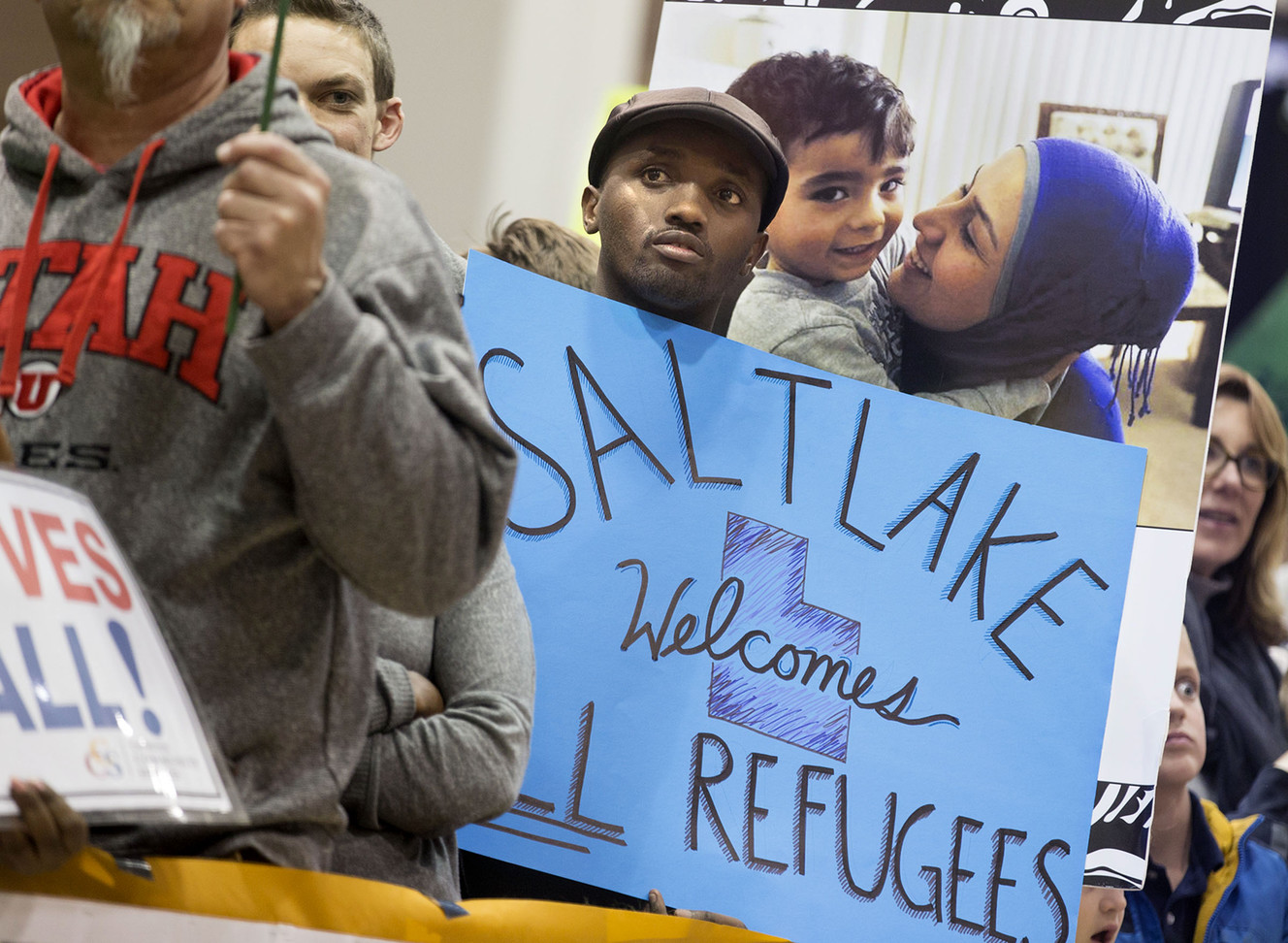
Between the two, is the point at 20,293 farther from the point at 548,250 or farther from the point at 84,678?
the point at 548,250

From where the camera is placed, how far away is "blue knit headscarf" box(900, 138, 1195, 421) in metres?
1.57

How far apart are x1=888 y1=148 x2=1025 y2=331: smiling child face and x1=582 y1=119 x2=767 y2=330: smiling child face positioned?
250mm

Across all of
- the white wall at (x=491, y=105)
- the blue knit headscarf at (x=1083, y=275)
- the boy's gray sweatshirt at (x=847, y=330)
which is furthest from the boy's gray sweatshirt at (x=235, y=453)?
the white wall at (x=491, y=105)

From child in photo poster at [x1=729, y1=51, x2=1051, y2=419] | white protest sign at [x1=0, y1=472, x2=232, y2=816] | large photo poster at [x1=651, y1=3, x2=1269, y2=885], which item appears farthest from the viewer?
child in photo poster at [x1=729, y1=51, x2=1051, y2=419]

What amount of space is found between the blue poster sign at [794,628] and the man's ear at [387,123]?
0.26 metres

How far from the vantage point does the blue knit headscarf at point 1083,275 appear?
1573mm

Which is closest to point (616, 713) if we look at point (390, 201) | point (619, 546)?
point (619, 546)

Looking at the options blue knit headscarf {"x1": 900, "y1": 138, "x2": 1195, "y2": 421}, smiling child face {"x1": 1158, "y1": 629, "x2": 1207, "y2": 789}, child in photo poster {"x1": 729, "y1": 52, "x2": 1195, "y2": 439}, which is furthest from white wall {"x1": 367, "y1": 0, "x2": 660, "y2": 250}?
smiling child face {"x1": 1158, "y1": 629, "x2": 1207, "y2": 789}

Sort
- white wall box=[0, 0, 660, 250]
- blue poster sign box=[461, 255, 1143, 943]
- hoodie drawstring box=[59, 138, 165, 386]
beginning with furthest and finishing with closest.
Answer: white wall box=[0, 0, 660, 250]
blue poster sign box=[461, 255, 1143, 943]
hoodie drawstring box=[59, 138, 165, 386]

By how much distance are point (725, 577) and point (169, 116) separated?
0.79 m

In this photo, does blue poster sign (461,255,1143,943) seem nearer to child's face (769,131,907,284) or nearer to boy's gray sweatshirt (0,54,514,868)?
child's face (769,131,907,284)

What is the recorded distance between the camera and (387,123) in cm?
166

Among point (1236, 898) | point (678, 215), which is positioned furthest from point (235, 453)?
point (1236, 898)

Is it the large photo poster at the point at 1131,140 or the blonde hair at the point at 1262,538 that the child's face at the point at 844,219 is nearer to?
the large photo poster at the point at 1131,140
